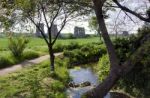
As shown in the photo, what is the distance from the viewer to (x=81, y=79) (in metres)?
26.5

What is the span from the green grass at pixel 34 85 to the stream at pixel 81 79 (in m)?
0.59

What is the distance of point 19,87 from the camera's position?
19.0 m

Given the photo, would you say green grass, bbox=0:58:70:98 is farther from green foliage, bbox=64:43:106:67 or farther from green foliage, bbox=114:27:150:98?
green foliage, bbox=64:43:106:67

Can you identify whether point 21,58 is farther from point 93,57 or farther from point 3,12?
point 3,12

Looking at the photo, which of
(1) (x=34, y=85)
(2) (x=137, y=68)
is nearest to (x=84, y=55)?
(1) (x=34, y=85)

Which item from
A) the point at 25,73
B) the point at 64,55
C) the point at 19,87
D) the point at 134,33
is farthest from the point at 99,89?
the point at 64,55

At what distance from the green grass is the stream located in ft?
1.92

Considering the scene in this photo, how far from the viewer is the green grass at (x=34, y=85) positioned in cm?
1705

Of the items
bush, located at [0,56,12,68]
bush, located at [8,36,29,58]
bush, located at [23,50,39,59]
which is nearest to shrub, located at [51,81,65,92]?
bush, located at [0,56,12,68]

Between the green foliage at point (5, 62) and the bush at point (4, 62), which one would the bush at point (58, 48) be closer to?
the green foliage at point (5, 62)

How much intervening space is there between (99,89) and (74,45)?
32645 mm

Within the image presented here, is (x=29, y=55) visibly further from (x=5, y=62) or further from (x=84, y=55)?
(x=5, y=62)

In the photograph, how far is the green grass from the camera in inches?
671

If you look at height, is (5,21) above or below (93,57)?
above
